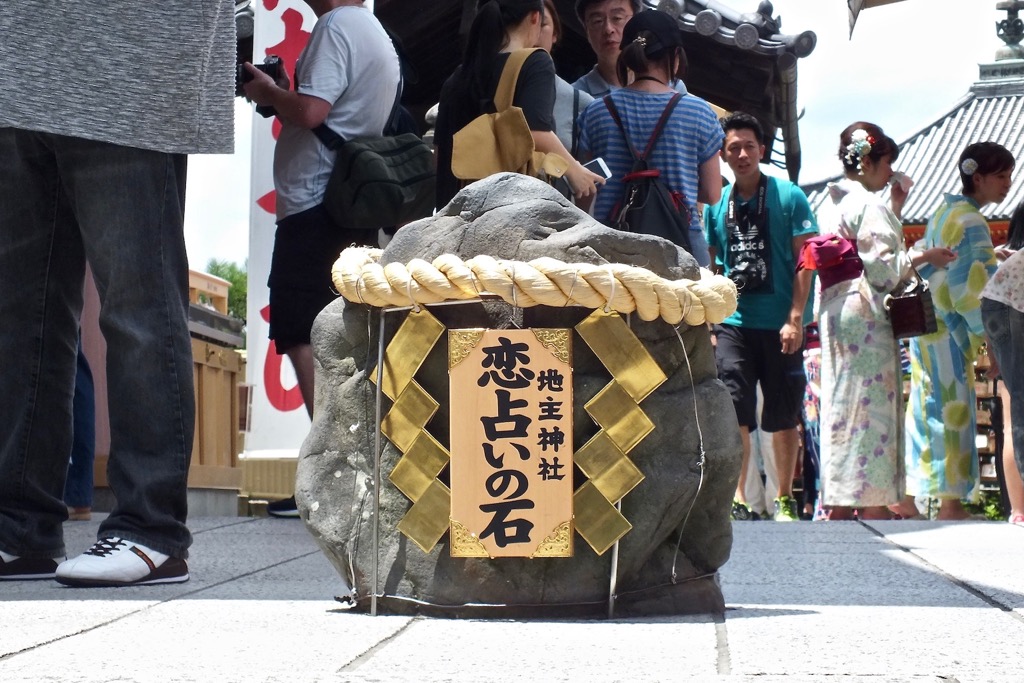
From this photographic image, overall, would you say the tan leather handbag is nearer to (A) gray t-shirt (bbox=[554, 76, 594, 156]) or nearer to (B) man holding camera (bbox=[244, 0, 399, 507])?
(B) man holding camera (bbox=[244, 0, 399, 507])

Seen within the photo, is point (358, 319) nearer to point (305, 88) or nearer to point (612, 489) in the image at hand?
point (612, 489)

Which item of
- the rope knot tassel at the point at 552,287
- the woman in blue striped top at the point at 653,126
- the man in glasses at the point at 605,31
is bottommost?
the rope knot tassel at the point at 552,287

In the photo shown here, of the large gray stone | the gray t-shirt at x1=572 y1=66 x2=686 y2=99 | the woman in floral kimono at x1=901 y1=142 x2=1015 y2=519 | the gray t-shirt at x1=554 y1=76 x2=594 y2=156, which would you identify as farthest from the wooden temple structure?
the large gray stone

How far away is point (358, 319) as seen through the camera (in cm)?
271

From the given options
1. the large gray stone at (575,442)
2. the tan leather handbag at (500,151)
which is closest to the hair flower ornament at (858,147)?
the tan leather handbag at (500,151)

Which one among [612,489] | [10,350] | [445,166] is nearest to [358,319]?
[612,489]

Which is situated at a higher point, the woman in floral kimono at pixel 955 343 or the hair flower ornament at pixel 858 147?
the hair flower ornament at pixel 858 147

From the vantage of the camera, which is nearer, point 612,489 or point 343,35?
point 612,489

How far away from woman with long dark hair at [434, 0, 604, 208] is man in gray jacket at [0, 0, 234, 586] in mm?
1056

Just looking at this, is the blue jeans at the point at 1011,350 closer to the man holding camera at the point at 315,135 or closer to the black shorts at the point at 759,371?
the black shorts at the point at 759,371

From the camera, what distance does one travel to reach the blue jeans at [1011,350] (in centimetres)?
509

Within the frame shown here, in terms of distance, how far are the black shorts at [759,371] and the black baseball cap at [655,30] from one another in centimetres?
172

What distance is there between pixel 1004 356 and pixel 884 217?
36.1 inches

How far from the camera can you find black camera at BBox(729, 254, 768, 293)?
579 cm
